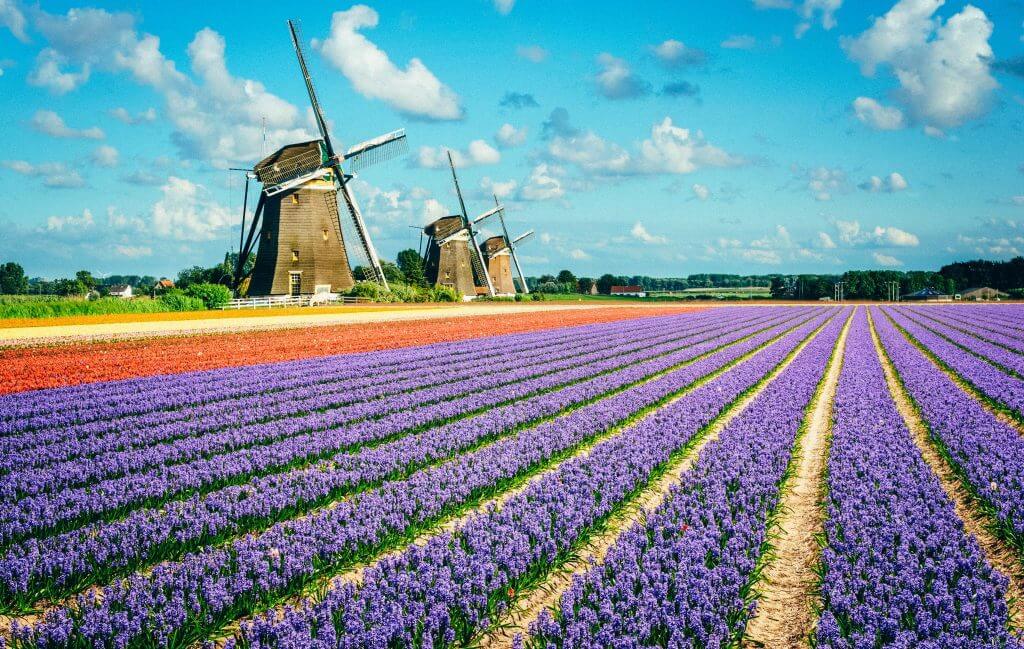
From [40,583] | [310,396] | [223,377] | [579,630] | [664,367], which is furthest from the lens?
[664,367]

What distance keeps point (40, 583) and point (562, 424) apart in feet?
24.0

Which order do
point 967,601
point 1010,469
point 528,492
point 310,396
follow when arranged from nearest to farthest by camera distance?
point 967,601
point 528,492
point 1010,469
point 310,396

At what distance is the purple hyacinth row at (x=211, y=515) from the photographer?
5.13 metres

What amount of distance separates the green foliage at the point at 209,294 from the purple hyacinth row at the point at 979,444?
50.1m

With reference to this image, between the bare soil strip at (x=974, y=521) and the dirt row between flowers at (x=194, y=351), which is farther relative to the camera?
the dirt row between flowers at (x=194, y=351)

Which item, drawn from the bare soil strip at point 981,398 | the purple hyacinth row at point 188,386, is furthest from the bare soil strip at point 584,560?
the purple hyacinth row at point 188,386

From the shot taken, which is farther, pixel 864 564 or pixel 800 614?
pixel 864 564

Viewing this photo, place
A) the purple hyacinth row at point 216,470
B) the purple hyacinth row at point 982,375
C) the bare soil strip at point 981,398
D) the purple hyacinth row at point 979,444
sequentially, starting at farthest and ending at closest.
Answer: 1. the purple hyacinth row at point 982,375
2. the bare soil strip at point 981,398
3. the purple hyacinth row at point 979,444
4. the purple hyacinth row at point 216,470

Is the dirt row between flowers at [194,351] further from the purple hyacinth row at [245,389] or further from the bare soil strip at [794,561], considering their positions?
the bare soil strip at [794,561]

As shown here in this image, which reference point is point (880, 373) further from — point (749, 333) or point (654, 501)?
point (749, 333)

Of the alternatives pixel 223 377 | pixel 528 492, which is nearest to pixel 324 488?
pixel 528 492

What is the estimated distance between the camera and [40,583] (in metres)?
5.04

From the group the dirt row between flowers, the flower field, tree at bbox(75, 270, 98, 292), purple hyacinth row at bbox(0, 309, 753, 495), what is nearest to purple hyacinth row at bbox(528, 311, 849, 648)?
the flower field

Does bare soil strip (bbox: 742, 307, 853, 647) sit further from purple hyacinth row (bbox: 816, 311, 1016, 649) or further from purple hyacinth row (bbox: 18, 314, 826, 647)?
purple hyacinth row (bbox: 18, 314, 826, 647)
